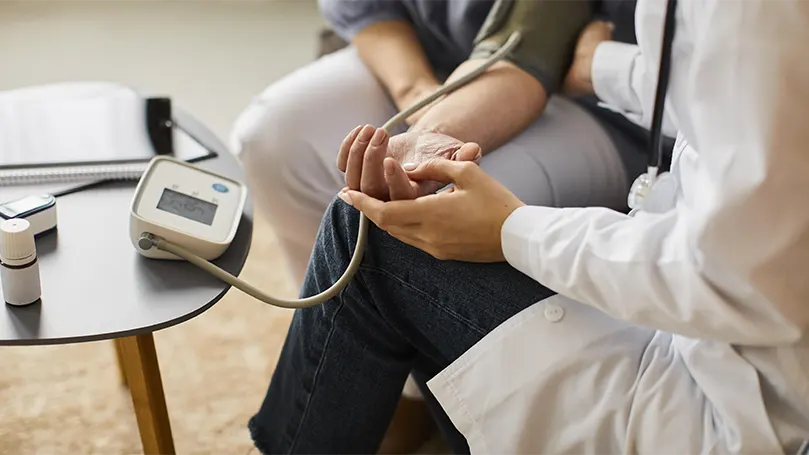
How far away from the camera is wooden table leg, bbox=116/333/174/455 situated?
89cm

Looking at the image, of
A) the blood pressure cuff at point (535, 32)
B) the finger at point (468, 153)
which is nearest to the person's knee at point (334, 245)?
the finger at point (468, 153)

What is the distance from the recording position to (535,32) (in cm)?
109

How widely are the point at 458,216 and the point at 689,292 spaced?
205 millimetres

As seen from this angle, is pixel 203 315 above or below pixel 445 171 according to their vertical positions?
below

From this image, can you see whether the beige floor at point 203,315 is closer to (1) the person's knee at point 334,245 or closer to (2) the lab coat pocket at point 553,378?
(1) the person's knee at point 334,245

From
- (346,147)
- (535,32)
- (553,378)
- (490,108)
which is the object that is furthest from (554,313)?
(535,32)

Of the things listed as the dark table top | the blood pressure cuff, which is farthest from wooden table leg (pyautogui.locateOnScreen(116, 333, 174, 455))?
the blood pressure cuff

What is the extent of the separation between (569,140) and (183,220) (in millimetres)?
478

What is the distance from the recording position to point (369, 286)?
2.73 ft

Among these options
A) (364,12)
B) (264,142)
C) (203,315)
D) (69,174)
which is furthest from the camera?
(203,315)

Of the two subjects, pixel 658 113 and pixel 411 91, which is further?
pixel 411 91

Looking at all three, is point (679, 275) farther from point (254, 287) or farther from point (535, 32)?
A: point (535, 32)

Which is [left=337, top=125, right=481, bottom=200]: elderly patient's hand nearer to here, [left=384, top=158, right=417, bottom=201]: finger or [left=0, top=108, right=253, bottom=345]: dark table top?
[left=384, top=158, right=417, bottom=201]: finger

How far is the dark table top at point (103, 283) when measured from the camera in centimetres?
79
